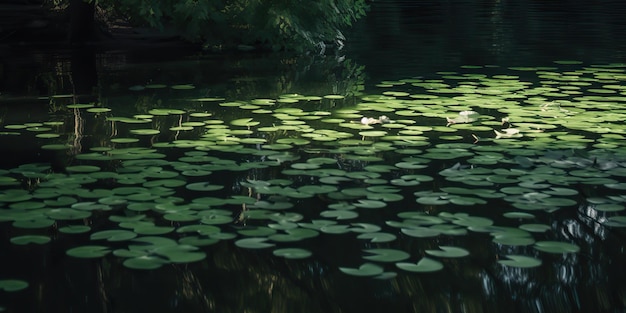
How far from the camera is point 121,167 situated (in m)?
5.77

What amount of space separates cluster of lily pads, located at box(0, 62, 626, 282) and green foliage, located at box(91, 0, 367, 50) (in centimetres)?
415

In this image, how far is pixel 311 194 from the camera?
5090 millimetres

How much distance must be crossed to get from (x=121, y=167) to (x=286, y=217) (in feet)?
4.97

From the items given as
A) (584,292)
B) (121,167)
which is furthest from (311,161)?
(584,292)

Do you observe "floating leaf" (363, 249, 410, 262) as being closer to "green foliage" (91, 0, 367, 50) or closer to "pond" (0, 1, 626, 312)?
"pond" (0, 1, 626, 312)

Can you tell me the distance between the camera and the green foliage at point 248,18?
1248cm

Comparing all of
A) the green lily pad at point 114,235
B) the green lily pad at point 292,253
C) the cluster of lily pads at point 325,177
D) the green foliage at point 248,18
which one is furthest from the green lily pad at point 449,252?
the green foliage at point 248,18

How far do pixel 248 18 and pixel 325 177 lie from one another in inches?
299

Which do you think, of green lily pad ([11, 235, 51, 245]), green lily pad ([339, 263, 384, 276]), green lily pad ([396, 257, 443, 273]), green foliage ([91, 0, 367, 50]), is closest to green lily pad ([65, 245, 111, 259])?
green lily pad ([11, 235, 51, 245])

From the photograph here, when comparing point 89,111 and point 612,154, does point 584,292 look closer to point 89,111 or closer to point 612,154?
point 612,154

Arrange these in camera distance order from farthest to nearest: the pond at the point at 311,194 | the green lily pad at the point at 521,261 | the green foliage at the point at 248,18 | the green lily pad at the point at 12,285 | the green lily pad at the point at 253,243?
1. the green foliage at the point at 248,18
2. the green lily pad at the point at 253,243
3. the green lily pad at the point at 521,261
4. the pond at the point at 311,194
5. the green lily pad at the point at 12,285

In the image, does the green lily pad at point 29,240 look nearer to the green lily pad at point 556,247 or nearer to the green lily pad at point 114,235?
the green lily pad at point 114,235

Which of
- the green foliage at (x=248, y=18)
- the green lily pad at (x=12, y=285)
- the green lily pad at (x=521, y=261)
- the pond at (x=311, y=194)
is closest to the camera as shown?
the green lily pad at (x=12, y=285)

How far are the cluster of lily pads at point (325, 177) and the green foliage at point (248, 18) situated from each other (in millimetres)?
4146
